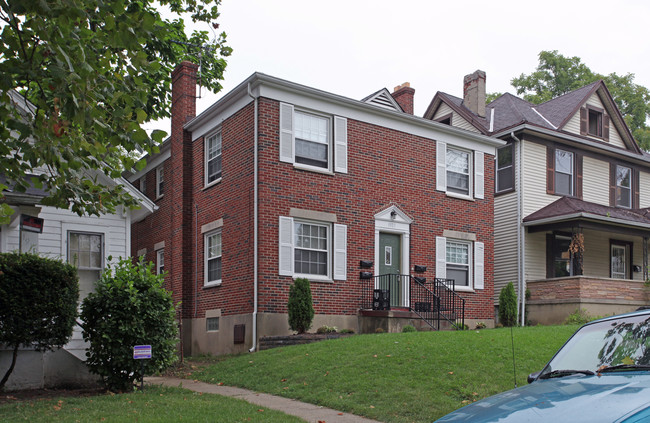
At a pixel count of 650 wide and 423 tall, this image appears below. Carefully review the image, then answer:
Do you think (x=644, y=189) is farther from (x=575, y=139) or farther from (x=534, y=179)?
(x=534, y=179)

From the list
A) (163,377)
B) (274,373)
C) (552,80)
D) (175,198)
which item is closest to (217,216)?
(175,198)

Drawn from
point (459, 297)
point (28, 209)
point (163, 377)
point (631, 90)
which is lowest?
point (163, 377)

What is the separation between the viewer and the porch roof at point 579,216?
22031mm

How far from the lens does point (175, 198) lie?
2009cm

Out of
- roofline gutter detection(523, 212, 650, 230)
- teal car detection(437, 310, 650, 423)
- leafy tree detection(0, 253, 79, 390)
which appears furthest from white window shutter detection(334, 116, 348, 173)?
teal car detection(437, 310, 650, 423)

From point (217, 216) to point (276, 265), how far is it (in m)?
2.87

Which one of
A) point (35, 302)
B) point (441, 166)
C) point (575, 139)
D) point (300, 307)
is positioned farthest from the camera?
point (575, 139)

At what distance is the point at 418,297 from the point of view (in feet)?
61.7

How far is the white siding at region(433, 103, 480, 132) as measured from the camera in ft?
83.5

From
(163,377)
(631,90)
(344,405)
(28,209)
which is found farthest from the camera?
(631,90)

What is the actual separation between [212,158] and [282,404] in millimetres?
11043

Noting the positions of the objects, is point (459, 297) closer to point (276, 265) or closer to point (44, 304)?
point (276, 265)

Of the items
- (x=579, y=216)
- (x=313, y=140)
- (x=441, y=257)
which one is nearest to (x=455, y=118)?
(x=579, y=216)

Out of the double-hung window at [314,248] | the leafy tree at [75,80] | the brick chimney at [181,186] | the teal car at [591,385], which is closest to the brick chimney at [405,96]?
the double-hung window at [314,248]
